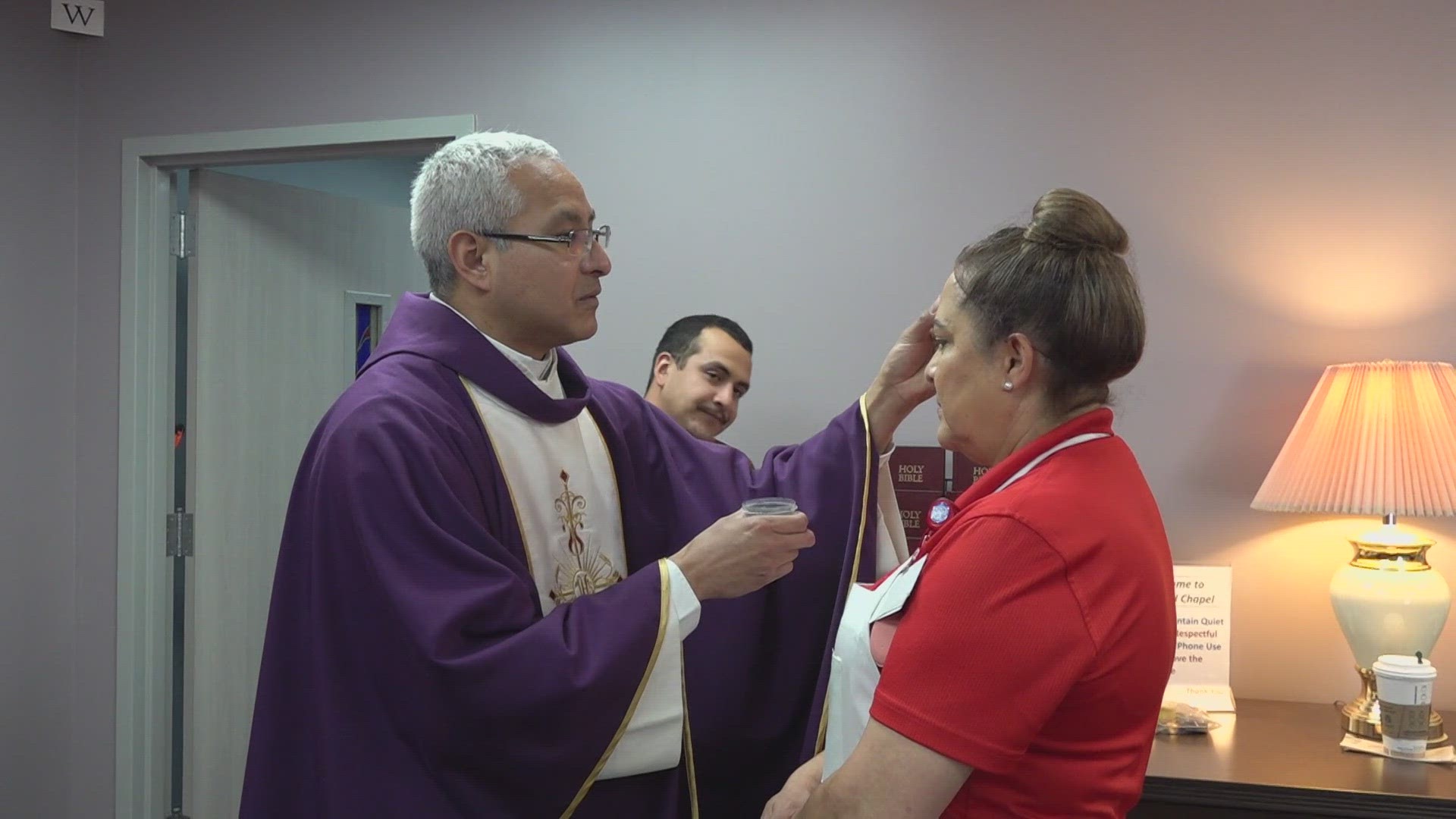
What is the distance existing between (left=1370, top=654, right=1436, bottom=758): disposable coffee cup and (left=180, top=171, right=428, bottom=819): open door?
3.05 metres

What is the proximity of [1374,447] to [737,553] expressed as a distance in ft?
4.92

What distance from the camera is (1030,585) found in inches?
47.5

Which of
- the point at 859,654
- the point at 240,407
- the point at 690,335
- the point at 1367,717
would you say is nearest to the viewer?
the point at 859,654

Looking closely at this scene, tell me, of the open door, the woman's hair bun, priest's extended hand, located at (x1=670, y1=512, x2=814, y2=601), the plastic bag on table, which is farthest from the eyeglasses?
the open door

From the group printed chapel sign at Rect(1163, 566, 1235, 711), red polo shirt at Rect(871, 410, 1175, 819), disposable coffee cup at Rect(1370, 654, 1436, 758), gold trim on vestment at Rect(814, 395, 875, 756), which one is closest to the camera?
red polo shirt at Rect(871, 410, 1175, 819)

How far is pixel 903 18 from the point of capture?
306 centimetres

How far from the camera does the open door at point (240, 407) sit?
12.1 ft

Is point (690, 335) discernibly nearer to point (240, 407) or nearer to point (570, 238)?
point (570, 238)

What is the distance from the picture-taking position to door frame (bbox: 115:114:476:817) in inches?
143

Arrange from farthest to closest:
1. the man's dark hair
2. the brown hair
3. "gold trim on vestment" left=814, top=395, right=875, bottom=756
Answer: the man's dark hair, "gold trim on vestment" left=814, top=395, right=875, bottom=756, the brown hair

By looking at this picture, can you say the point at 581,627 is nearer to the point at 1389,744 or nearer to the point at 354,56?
the point at 1389,744

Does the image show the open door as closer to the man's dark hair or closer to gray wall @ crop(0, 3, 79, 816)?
gray wall @ crop(0, 3, 79, 816)

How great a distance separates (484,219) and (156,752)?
254 cm

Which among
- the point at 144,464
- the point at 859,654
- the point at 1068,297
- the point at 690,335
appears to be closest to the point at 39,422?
the point at 144,464
